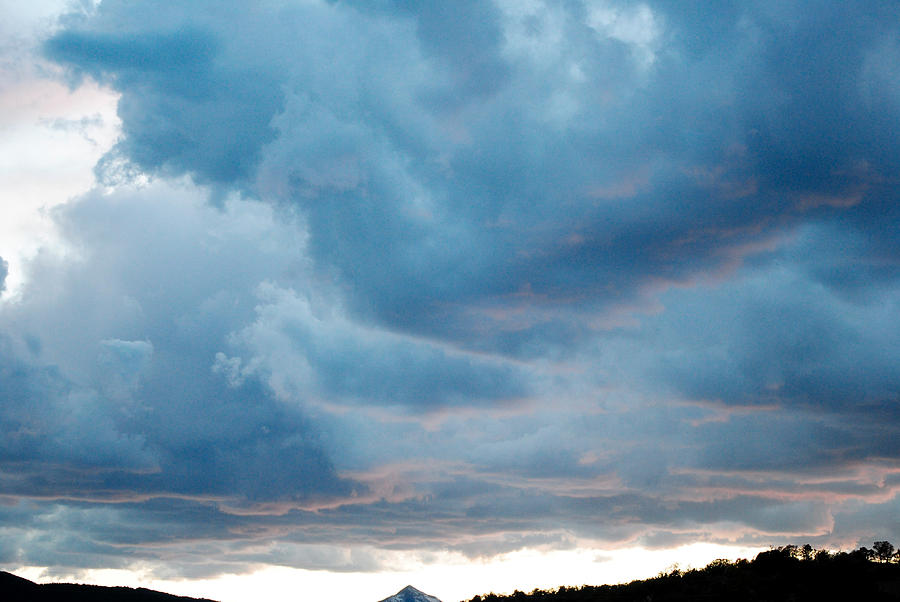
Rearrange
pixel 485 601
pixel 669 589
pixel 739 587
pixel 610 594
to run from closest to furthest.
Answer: pixel 739 587 → pixel 669 589 → pixel 610 594 → pixel 485 601

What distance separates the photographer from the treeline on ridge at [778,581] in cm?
6850

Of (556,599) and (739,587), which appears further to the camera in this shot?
(556,599)

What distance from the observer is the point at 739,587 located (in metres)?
74.2

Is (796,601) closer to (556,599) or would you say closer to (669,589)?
(669,589)

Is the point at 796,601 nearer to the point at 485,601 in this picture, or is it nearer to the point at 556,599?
the point at 556,599

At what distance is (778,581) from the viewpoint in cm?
7331

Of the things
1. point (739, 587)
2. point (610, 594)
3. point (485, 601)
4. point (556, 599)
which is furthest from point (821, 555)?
point (485, 601)

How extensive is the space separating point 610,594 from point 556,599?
263 inches

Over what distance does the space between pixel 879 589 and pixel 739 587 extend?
11.0m

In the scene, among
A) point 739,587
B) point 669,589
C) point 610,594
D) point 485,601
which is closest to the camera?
point 739,587

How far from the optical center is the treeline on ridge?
225ft

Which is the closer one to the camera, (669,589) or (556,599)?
(669,589)

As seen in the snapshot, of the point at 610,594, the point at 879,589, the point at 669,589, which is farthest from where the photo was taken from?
the point at 610,594

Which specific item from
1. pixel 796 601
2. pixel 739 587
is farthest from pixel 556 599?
pixel 796 601
